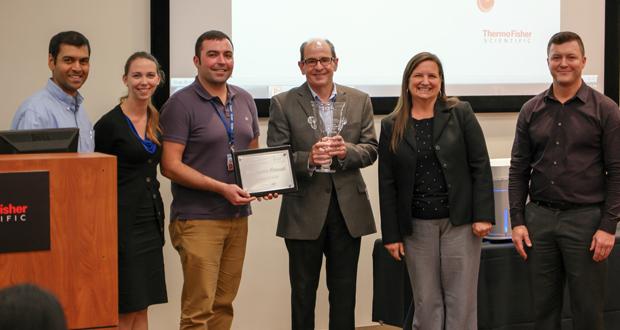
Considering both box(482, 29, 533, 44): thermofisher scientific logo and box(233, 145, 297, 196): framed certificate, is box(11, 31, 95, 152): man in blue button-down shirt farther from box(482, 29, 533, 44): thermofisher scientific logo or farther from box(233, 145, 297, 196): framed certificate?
box(482, 29, 533, 44): thermofisher scientific logo

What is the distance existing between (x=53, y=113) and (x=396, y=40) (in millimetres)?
2594

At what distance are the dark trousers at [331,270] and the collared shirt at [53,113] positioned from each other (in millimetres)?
1076

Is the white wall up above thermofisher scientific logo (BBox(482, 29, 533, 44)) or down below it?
below

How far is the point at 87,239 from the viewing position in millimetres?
2070

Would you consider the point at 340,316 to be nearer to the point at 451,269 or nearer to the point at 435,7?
the point at 451,269

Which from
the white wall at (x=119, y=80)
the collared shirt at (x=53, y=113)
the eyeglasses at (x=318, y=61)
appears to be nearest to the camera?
the collared shirt at (x=53, y=113)

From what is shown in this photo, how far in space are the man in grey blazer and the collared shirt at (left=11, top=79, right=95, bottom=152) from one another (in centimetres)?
86

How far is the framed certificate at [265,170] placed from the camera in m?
3.41

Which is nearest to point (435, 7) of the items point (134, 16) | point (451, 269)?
point (134, 16)

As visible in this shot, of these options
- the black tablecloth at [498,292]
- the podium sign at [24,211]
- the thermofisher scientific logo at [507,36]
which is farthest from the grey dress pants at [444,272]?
the thermofisher scientific logo at [507,36]

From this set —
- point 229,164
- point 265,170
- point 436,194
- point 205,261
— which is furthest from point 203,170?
point 436,194

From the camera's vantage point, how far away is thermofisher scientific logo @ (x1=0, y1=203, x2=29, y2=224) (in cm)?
198

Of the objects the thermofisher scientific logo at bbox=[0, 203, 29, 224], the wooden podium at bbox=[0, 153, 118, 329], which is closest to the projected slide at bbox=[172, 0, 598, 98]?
the wooden podium at bbox=[0, 153, 118, 329]

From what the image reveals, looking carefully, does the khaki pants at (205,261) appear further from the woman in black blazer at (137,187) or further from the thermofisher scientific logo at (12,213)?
the thermofisher scientific logo at (12,213)
